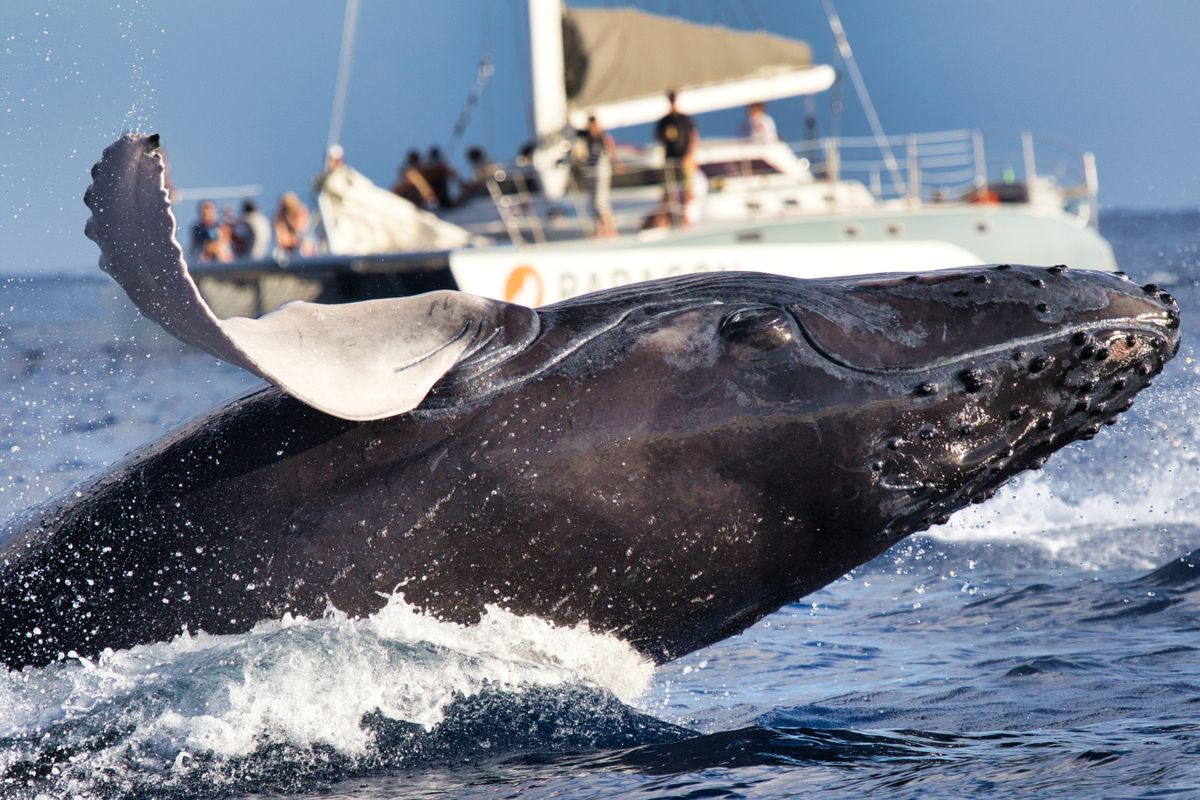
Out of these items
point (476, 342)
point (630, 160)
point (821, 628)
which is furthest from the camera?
point (630, 160)

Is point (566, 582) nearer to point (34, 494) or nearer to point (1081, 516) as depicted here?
point (1081, 516)

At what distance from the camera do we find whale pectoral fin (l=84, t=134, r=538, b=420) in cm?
461

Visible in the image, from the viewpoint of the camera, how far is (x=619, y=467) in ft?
18.5

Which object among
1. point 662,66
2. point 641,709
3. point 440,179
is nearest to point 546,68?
point 440,179

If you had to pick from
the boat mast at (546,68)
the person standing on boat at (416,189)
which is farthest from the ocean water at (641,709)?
the person standing on boat at (416,189)

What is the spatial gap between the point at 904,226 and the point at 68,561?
2597 cm

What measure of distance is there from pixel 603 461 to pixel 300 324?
49.4 inches

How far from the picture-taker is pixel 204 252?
35.8m

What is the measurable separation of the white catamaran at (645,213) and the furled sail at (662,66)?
0.05 metres

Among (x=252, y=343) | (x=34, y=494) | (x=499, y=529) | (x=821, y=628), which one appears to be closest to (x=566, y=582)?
(x=499, y=529)

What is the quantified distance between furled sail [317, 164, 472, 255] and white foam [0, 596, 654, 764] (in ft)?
84.3

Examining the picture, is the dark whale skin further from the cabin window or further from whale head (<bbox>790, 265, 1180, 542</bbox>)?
the cabin window

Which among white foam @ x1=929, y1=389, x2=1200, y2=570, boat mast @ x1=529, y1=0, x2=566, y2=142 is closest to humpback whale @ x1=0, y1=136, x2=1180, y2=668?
white foam @ x1=929, y1=389, x2=1200, y2=570

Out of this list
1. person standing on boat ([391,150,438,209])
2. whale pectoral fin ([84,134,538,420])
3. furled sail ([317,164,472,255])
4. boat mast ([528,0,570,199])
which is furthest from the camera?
person standing on boat ([391,150,438,209])
